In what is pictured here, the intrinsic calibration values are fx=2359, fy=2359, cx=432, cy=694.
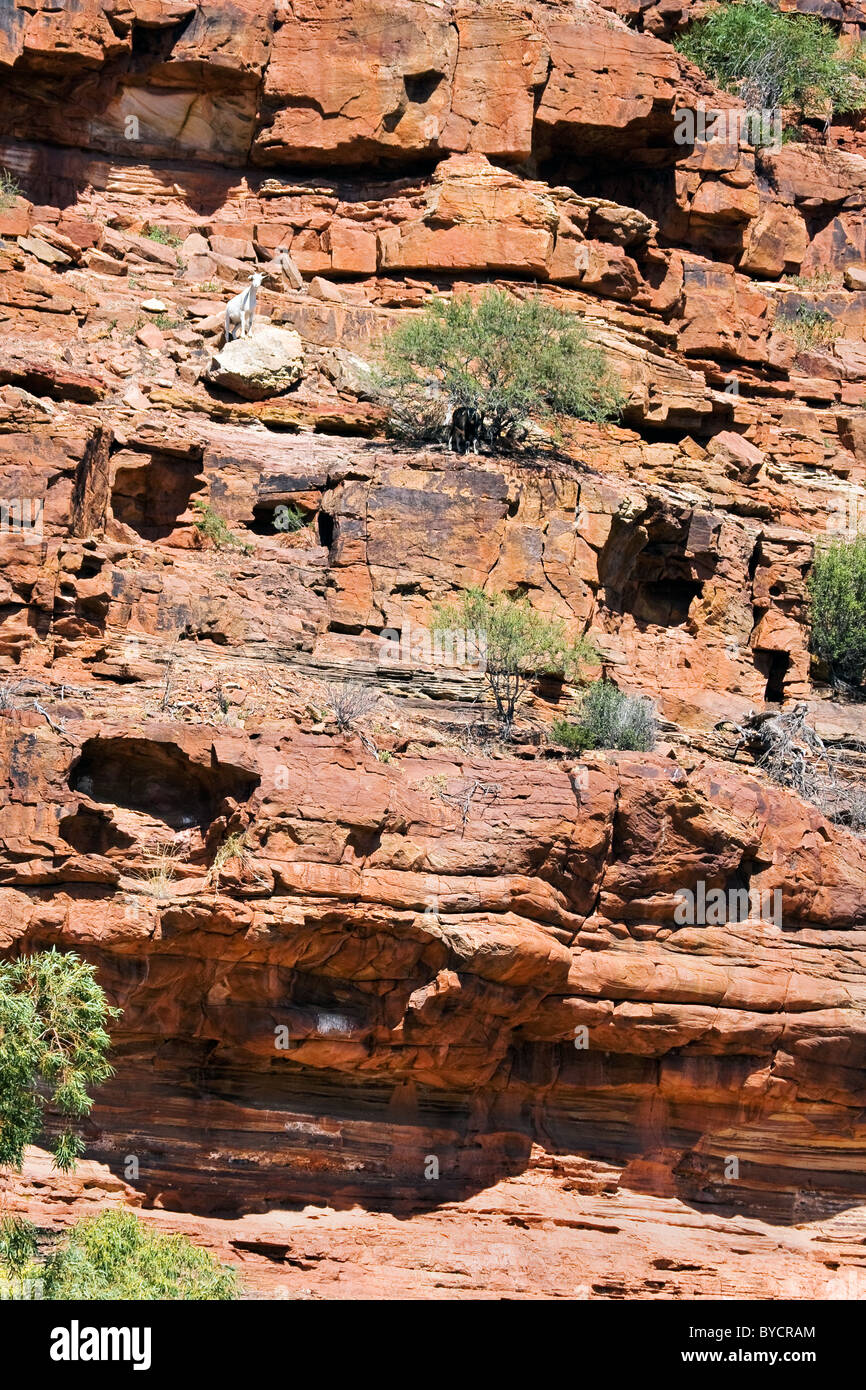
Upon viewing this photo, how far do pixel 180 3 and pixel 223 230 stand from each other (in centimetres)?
291

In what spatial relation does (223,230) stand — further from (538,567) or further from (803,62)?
(803,62)

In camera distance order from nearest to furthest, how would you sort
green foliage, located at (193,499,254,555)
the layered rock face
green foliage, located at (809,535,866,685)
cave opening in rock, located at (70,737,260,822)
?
the layered rock face → cave opening in rock, located at (70,737,260,822) → green foliage, located at (193,499,254,555) → green foliage, located at (809,535,866,685)

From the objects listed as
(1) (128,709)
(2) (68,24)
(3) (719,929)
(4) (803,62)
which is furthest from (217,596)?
(4) (803,62)

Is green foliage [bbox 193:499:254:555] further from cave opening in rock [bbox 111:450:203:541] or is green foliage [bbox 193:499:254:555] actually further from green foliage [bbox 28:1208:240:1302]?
green foliage [bbox 28:1208:240:1302]

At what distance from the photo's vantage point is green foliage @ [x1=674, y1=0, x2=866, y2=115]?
33.4m

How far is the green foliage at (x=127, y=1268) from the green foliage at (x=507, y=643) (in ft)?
21.4

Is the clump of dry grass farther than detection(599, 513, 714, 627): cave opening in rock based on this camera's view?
No

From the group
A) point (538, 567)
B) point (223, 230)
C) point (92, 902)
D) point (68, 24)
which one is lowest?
point (92, 902)

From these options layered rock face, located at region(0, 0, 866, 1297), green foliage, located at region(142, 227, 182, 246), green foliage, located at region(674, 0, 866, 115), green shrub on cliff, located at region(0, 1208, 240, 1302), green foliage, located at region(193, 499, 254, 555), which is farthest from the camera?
green foliage, located at region(674, 0, 866, 115)

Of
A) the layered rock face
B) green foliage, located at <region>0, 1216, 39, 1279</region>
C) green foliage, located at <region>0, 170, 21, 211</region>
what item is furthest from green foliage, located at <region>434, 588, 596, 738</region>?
green foliage, located at <region>0, 170, 21, 211</region>

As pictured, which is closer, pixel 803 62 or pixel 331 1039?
pixel 331 1039

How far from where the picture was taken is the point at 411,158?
29594 millimetres

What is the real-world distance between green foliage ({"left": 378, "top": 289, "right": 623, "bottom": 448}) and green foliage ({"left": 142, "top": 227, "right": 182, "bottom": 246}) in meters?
3.50

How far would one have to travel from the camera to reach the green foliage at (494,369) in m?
26.3
